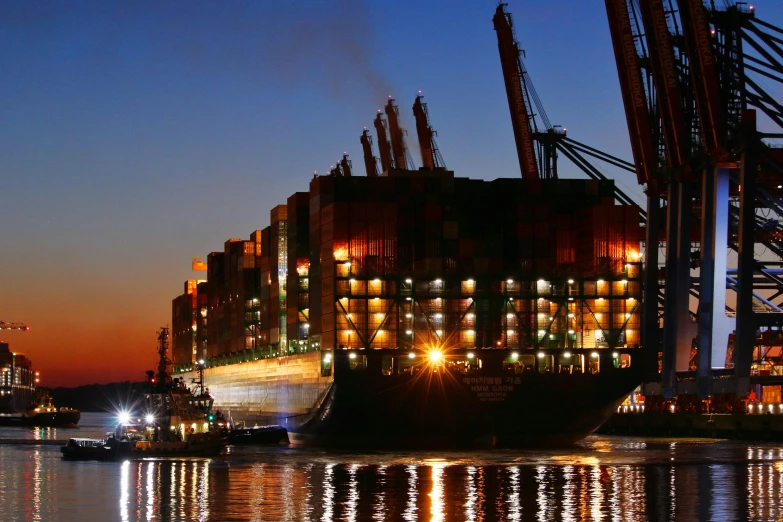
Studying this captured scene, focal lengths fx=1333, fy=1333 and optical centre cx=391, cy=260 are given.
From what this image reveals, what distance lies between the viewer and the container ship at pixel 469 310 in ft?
245

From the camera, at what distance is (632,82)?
301 ft

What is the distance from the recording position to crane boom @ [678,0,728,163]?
271 feet

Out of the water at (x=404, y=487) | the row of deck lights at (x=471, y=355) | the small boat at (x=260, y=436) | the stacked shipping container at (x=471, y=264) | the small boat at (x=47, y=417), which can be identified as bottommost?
the small boat at (x=47, y=417)

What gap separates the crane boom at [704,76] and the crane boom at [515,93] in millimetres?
22086

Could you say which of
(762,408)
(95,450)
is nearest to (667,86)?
(762,408)

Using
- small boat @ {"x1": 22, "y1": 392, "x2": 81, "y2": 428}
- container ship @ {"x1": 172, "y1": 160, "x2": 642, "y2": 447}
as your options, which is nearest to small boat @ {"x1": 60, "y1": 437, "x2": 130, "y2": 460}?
container ship @ {"x1": 172, "y1": 160, "x2": 642, "y2": 447}

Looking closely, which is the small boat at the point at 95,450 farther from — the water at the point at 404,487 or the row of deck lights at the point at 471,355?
the row of deck lights at the point at 471,355

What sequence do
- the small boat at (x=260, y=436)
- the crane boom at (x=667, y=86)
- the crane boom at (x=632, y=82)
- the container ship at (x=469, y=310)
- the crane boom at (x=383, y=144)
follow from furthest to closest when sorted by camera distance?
1. the crane boom at (x=383, y=144)
2. the crane boom at (x=632, y=82)
3. the crane boom at (x=667, y=86)
4. the small boat at (x=260, y=436)
5. the container ship at (x=469, y=310)

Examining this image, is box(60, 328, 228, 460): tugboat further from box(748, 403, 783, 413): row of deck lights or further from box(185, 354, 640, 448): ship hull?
box(748, 403, 783, 413): row of deck lights

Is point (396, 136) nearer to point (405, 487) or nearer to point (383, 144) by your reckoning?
point (383, 144)

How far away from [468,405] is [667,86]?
2716cm

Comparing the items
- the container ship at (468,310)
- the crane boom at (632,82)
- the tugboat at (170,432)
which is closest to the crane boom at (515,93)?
the crane boom at (632,82)

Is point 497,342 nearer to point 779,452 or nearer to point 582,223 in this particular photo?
point 582,223

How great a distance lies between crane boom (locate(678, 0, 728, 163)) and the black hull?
1701 cm
